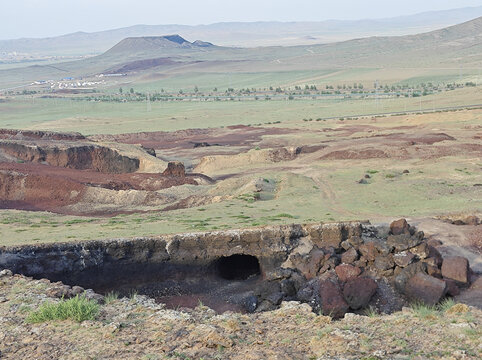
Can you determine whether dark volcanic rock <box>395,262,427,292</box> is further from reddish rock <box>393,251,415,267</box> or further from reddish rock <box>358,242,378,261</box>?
reddish rock <box>358,242,378,261</box>

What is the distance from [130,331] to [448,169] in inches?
1201

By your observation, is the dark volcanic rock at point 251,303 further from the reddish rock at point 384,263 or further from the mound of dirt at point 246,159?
the mound of dirt at point 246,159

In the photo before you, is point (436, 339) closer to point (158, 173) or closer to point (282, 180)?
point (282, 180)

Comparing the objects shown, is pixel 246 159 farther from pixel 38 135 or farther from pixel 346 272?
pixel 346 272

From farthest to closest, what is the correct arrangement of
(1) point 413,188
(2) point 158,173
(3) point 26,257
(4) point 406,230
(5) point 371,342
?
(2) point 158,173 → (1) point 413,188 → (4) point 406,230 → (3) point 26,257 → (5) point 371,342

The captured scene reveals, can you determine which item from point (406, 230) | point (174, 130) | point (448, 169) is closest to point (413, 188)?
point (448, 169)

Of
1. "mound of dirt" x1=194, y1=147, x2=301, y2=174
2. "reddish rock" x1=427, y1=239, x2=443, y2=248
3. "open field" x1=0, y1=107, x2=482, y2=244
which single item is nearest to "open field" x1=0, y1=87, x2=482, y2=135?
"open field" x1=0, y1=107, x2=482, y2=244

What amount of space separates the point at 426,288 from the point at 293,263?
15.3 ft

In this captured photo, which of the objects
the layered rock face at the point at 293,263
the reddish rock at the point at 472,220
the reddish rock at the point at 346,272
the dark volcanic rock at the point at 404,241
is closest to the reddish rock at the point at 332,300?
the layered rock face at the point at 293,263

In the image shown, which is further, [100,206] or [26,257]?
[100,206]

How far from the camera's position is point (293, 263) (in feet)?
73.4

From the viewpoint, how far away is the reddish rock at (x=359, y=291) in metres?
19.6

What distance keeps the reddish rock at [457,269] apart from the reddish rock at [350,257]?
286cm

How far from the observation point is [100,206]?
3547 centimetres
